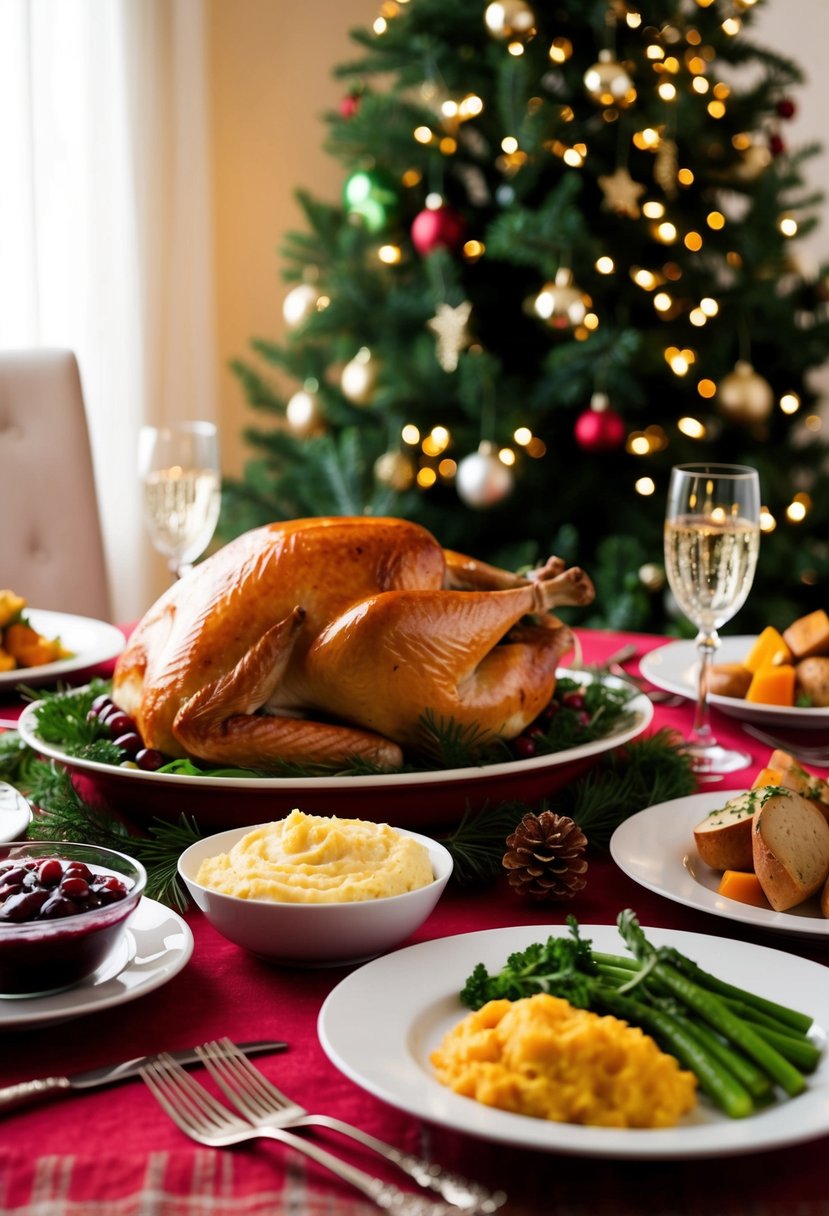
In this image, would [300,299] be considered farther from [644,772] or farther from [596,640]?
[644,772]

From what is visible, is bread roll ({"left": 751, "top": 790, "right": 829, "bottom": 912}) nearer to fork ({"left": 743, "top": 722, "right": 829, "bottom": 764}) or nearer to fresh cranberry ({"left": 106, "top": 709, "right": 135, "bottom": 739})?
fork ({"left": 743, "top": 722, "right": 829, "bottom": 764})

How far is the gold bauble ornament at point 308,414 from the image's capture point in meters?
3.59

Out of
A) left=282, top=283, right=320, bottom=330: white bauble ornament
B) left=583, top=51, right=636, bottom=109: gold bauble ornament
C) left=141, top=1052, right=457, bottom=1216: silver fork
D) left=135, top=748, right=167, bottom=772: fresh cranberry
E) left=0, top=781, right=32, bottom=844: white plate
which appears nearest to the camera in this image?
left=141, top=1052, right=457, bottom=1216: silver fork

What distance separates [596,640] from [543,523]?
1403mm

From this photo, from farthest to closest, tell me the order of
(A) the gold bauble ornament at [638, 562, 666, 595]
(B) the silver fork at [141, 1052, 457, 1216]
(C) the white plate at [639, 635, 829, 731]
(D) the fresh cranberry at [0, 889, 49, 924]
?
(A) the gold bauble ornament at [638, 562, 666, 595] → (C) the white plate at [639, 635, 829, 731] → (D) the fresh cranberry at [0, 889, 49, 924] → (B) the silver fork at [141, 1052, 457, 1216]

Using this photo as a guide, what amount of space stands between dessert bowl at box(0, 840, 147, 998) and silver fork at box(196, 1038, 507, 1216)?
10 centimetres

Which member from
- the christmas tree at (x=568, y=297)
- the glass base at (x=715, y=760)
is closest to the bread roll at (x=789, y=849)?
the glass base at (x=715, y=760)

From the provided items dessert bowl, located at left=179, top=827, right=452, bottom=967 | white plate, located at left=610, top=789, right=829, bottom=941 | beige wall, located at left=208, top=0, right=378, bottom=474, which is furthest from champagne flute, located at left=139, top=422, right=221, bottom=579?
beige wall, located at left=208, top=0, right=378, bottom=474

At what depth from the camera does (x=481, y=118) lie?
333 cm

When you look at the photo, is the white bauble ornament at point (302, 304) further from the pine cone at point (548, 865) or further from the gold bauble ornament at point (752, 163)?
the pine cone at point (548, 865)

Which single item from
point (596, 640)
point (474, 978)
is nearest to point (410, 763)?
point (474, 978)

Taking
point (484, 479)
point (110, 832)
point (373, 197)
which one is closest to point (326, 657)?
point (110, 832)

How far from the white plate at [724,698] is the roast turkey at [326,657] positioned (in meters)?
0.35

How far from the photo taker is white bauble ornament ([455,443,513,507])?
3115 millimetres
